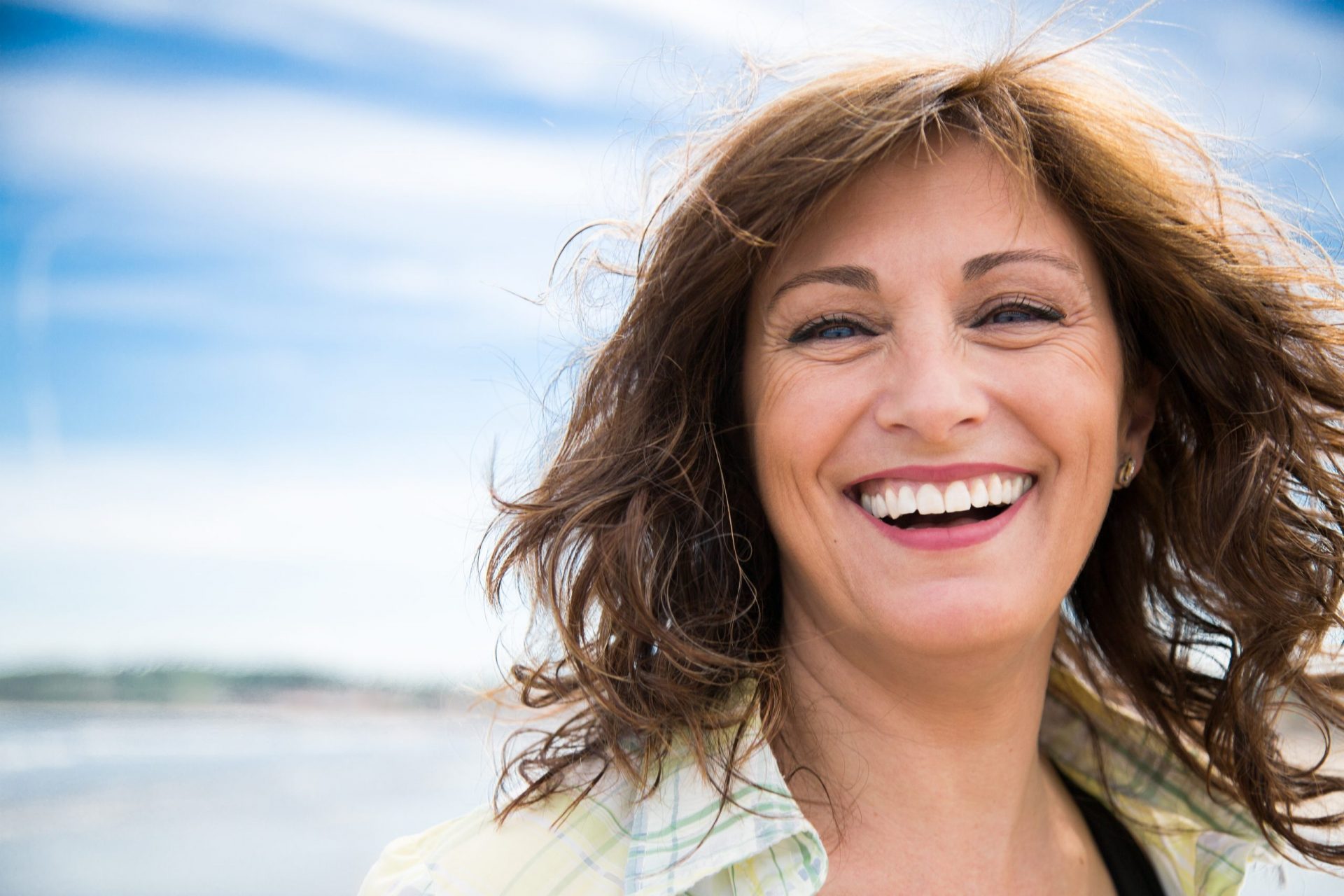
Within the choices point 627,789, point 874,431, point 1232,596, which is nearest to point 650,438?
point 874,431

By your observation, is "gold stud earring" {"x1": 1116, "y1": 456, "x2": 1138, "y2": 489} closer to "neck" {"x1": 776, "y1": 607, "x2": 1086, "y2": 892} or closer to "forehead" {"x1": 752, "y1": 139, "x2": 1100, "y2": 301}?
"neck" {"x1": 776, "y1": 607, "x2": 1086, "y2": 892}

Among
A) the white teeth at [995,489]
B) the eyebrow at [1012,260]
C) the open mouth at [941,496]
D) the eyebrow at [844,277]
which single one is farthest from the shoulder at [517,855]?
the eyebrow at [1012,260]

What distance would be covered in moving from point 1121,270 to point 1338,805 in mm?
1085

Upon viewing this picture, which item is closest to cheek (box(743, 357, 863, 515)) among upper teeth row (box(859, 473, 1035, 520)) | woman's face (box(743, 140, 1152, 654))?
woman's face (box(743, 140, 1152, 654))

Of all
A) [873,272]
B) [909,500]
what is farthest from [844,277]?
[909,500]

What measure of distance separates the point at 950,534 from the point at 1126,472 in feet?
1.60

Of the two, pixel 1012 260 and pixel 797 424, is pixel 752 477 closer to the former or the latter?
pixel 797 424

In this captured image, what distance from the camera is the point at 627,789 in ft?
6.35

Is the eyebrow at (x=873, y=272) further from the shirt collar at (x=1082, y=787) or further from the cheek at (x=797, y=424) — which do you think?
the shirt collar at (x=1082, y=787)

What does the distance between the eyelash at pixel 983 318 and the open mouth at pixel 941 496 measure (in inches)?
9.3

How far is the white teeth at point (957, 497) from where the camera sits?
1.85 meters

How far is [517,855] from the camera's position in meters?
1.82

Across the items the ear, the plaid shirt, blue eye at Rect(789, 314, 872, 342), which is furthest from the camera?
the ear

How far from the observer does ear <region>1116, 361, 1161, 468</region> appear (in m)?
2.16
